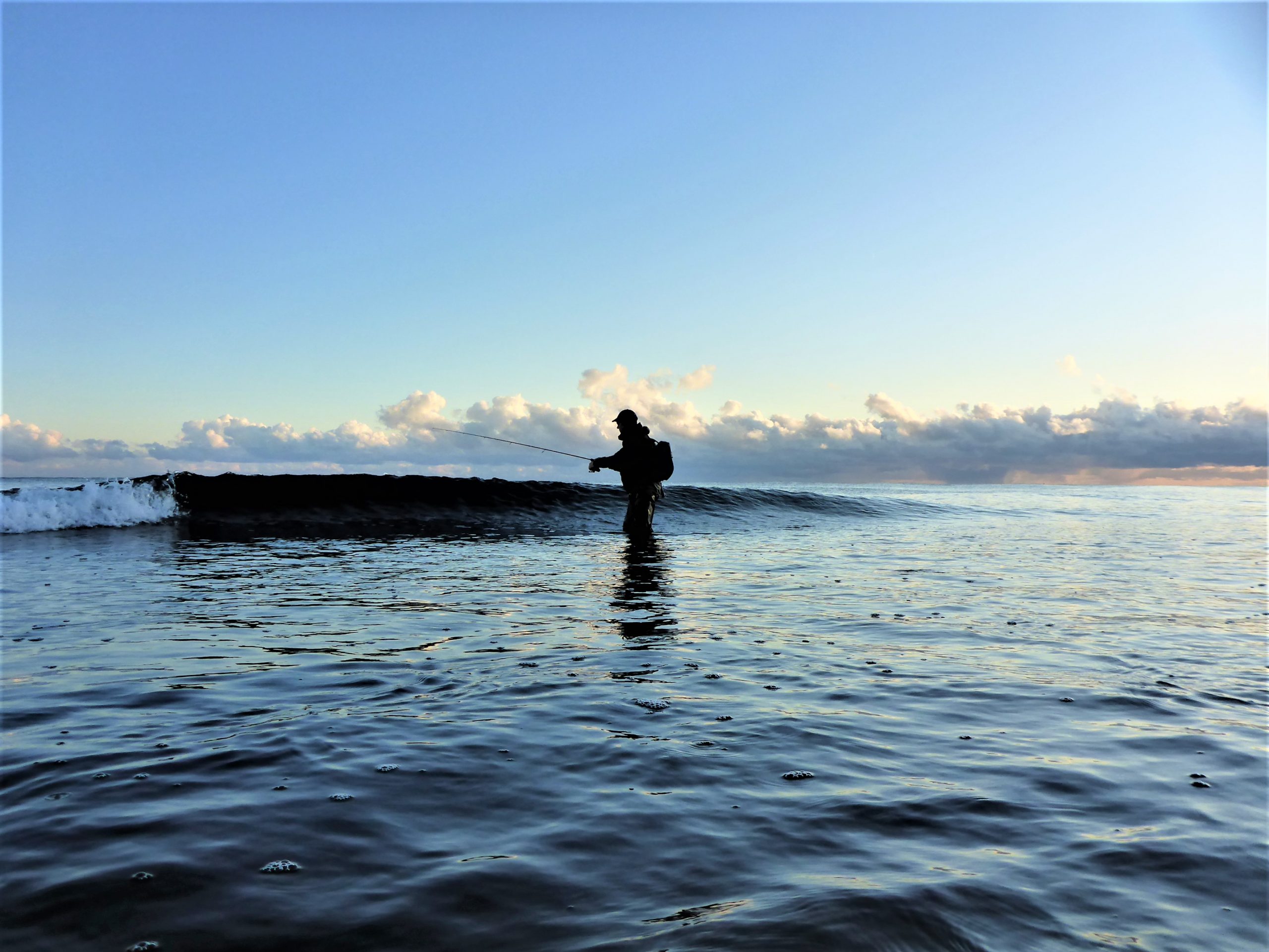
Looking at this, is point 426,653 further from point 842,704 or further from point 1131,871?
point 1131,871

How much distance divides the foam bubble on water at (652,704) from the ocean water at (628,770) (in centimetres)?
4

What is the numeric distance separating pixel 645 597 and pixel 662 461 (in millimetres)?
7559

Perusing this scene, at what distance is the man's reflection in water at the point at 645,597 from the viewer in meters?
7.68

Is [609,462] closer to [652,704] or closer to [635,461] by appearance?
[635,461]

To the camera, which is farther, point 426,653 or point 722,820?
point 426,653

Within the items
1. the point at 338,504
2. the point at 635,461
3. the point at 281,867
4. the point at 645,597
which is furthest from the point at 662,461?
the point at 281,867

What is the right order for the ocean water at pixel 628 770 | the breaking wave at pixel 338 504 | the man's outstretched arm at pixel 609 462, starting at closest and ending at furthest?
the ocean water at pixel 628 770 < the man's outstretched arm at pixel 609 462 < the breaking wave at pixel 338 504

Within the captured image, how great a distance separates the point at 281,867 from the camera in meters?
2.81

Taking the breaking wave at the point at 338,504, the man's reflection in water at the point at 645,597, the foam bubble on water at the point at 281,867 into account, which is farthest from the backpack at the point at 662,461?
the foam bubble on water at the point at 281,867

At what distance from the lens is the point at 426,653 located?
6434 mm

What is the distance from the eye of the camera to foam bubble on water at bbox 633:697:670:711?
495 cm

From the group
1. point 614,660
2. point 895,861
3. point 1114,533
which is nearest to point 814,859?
point 895,861

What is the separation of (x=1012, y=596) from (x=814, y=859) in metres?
8.27

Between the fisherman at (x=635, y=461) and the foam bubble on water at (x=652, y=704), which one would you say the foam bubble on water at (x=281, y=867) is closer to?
the foam bubble on water at (x=652, y=704)
